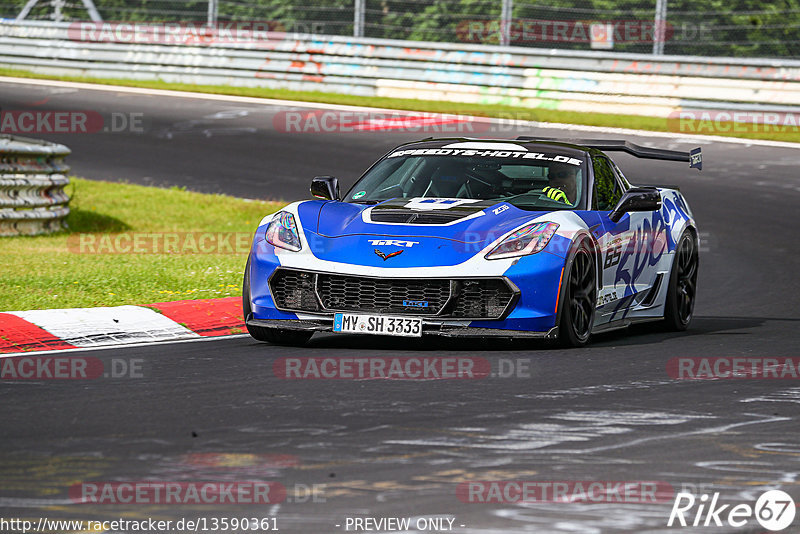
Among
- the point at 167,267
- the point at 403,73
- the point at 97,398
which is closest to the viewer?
the point at 97,398

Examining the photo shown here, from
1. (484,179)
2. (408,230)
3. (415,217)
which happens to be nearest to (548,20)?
(484,179)

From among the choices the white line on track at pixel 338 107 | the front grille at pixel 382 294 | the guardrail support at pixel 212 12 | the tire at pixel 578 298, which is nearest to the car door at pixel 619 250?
the tire at pixel 578 298

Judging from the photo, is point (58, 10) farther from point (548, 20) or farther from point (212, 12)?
point (548, 20)

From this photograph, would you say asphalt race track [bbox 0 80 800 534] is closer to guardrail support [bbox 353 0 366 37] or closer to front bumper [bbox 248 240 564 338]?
front bumper [bbox 248 240 564 338]

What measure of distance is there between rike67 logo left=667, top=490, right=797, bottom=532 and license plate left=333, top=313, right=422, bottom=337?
339cm

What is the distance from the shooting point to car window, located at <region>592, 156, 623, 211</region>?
387 inches

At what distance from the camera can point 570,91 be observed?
79.8 feet

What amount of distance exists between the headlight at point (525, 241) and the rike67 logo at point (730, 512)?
348 cm

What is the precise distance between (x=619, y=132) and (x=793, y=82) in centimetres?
276

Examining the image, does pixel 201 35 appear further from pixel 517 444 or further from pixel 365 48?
pixel 517 444

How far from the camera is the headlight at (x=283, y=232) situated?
28.9 ft

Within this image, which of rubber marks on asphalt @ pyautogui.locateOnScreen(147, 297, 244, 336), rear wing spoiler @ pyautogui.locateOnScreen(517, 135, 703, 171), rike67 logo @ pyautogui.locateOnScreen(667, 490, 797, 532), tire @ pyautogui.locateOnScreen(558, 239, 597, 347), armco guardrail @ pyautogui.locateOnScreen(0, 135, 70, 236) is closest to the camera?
rike67 logo @ pyautogui.locateOnScreen(667, 490, 797, 532)

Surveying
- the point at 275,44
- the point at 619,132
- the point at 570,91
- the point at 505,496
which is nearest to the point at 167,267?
the point at 505,496

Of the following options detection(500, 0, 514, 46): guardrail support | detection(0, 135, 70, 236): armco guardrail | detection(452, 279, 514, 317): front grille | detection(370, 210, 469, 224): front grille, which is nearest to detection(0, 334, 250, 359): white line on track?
detection(370, 210, 469, 224): front grille
